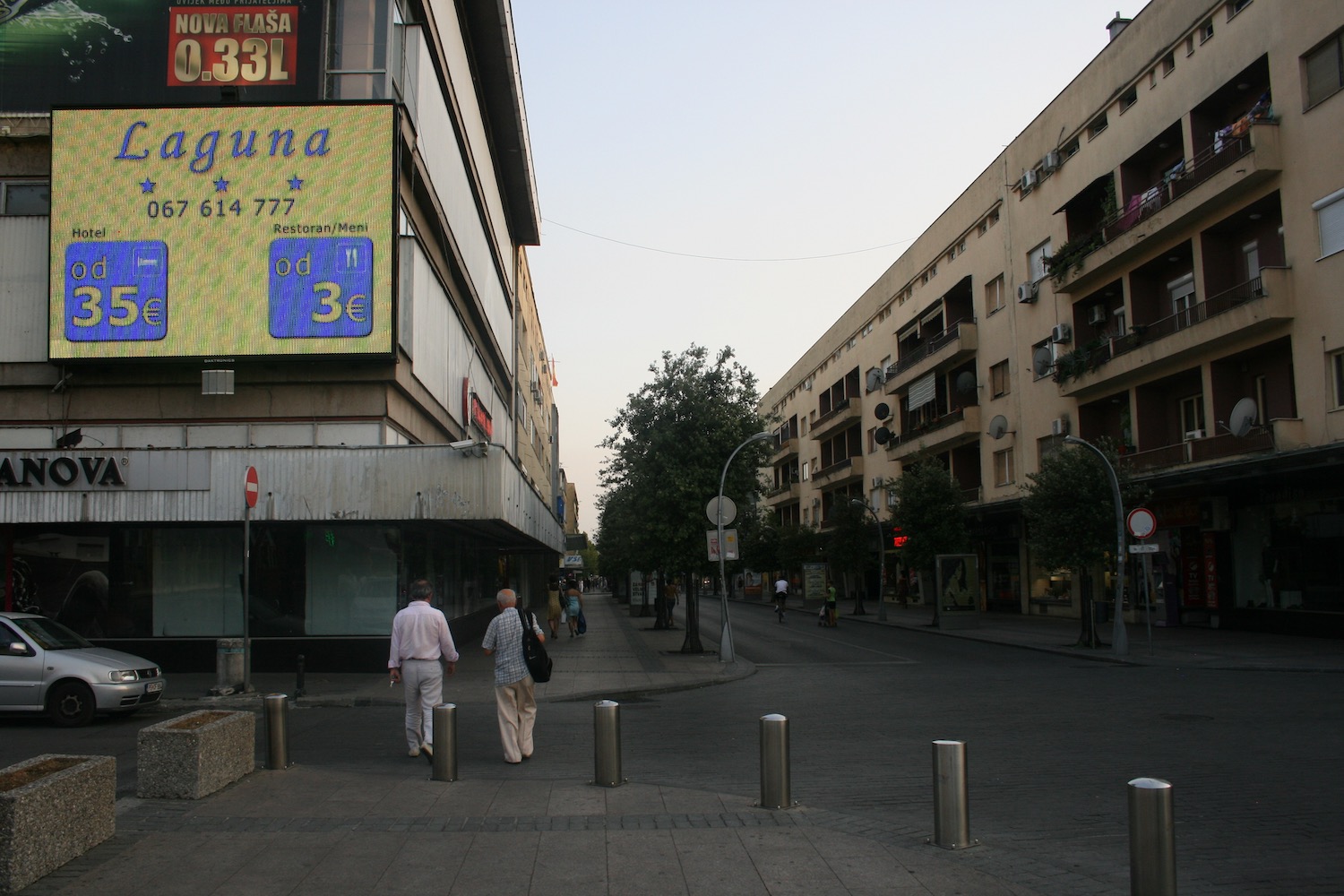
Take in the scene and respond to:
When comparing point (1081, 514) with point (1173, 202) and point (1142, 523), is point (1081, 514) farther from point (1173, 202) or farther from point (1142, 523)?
point (1173, 202)

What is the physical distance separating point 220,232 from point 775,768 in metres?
15.3

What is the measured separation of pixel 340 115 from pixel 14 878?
15.8 meters

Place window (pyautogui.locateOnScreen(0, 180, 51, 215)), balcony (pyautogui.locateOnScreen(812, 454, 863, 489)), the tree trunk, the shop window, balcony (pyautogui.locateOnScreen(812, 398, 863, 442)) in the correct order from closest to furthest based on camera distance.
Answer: window (pyautogui.locateOnScreen(0, 180, 51, 215)) < the tree trunk < the shop window < balcony (pyautogui.locateOnScreen(812, 454, 863, 489)) < balcony (pyautogui.locateOnScreen(812, 398, 863, 442))

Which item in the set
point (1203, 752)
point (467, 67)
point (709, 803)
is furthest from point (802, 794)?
point (467, 67)

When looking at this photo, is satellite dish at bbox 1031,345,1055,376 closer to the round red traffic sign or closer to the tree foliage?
the tree foliage

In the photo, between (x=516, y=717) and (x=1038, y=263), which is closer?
(x=516, y=717)

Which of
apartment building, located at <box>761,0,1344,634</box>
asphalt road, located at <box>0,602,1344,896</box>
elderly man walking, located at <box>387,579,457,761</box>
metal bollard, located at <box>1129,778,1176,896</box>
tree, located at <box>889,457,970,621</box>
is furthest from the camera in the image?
tree, located at <box>889,457,970,621</box>

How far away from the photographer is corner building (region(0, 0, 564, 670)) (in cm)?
1773

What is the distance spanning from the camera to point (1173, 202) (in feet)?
90.4

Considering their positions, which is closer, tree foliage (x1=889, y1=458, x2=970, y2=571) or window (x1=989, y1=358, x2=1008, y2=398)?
tree foliage (x1=889, y1=458, x2=970, y2=571)

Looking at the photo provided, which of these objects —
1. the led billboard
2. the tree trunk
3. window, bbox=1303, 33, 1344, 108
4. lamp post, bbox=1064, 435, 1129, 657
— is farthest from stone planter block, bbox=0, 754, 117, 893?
window, bbox=1303, 33, 1344, 108

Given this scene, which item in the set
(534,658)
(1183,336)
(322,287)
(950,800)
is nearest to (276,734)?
(534,658)

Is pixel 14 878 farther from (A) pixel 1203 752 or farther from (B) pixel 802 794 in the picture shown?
(A) pixel 1203 752

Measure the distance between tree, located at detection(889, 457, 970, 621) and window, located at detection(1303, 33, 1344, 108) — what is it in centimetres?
1697
